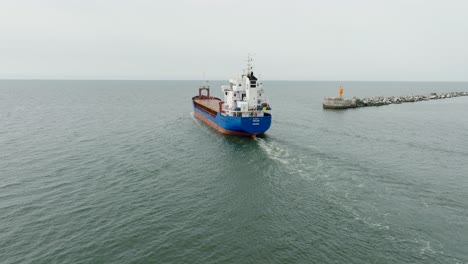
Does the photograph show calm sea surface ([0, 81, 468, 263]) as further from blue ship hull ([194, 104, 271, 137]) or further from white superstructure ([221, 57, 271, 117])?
white superstructure ([221, 57, 271, 117])

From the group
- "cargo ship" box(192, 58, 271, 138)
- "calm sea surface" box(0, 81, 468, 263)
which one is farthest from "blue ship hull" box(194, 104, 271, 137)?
"calm sea surface" box(0, 81, 468, 263)

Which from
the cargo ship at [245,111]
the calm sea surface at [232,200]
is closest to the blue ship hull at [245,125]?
the cargo ship at [245,111]

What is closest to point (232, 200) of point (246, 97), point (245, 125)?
point (245, 125)

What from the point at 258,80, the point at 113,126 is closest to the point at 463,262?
the point at 258,80

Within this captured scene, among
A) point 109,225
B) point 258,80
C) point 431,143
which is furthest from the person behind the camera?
point 258,80

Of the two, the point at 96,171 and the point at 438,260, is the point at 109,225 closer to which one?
the point at 96,171

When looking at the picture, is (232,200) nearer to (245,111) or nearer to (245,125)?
(245,125)
